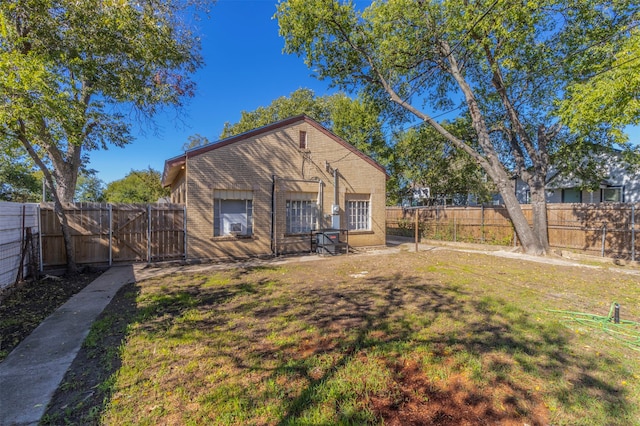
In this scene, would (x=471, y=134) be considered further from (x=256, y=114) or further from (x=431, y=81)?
(x=256, y=114)

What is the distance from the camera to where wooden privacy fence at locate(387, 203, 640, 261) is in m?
10.4

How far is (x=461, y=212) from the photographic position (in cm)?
1620

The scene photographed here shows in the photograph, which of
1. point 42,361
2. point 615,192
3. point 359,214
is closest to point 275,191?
point 359,214

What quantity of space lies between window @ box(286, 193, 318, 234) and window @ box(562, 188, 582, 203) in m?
17.4

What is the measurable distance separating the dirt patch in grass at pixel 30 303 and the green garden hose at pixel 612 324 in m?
8.39

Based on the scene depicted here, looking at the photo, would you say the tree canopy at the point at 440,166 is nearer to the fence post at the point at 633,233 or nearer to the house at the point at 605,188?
the house at the point at 605,188

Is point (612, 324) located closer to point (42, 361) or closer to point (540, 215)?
point (42, 361)

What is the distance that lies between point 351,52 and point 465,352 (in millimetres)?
14160

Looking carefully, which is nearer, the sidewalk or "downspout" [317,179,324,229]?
the sidewalk

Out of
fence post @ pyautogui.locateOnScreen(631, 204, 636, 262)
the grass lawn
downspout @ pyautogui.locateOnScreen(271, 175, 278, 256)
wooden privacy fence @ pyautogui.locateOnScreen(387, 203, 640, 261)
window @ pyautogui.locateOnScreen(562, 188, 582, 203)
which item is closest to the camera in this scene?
the grass lawn

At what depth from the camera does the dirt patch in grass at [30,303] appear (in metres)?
4.39

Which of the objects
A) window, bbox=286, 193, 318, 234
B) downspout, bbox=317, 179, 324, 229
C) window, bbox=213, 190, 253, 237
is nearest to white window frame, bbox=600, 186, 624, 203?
downspout, bbox=317, 179, 324, 229

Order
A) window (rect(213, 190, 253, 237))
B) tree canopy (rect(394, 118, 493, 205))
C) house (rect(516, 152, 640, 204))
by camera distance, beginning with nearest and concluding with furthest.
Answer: window (rect(213, 190, 253, 237)) < house (rect(516, 152, 640, 204)) < tree canopy (rect(394, 118, 493, 205))

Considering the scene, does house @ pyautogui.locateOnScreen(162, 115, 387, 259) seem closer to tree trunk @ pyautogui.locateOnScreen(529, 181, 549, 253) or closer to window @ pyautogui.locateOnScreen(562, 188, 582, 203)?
tree trunk @ pyautogui.locateOnScreen(529, 181, 549, 253)
